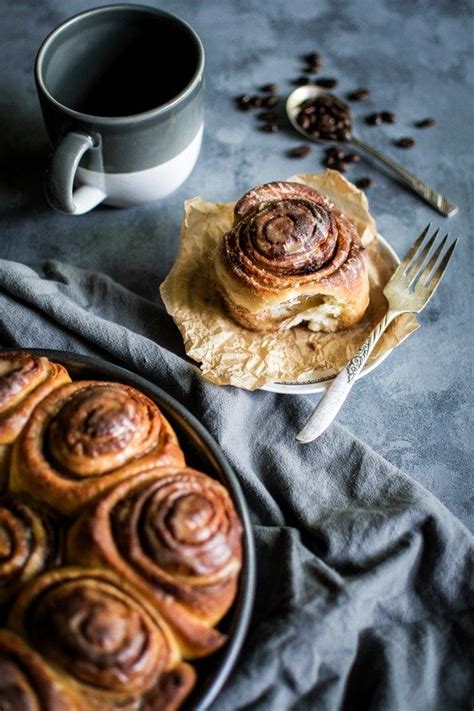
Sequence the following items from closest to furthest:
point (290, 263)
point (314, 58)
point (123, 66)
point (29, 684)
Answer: point (29, 684) < point (290, 263) < point (123, 66) < point (314, 58)

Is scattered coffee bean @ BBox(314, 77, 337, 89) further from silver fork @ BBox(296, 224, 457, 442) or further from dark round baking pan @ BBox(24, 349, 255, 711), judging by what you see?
dark round baking pan @ BBox(24, 349, 255, 711)

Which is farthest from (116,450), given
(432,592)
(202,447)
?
(432,592)

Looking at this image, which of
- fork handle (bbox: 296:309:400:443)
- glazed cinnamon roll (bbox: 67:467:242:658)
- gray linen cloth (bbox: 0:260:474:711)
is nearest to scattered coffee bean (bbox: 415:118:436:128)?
fork handle (bbox: 296:309:400:443)

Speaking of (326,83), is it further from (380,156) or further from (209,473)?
(209,473)

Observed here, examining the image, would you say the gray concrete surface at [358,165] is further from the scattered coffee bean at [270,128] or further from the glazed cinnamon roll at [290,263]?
the glazed cinnamon roll at [290,263]

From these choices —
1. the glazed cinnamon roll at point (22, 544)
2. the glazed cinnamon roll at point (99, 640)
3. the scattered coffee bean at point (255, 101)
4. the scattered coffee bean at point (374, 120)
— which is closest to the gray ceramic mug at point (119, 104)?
the scattered coffee bean at point (255, 101)

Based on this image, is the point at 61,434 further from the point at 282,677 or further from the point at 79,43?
the point at 79,43

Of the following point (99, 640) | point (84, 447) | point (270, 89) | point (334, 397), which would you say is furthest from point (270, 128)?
point (99, 640)

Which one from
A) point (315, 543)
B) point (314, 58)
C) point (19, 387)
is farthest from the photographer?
point (314, 58)
